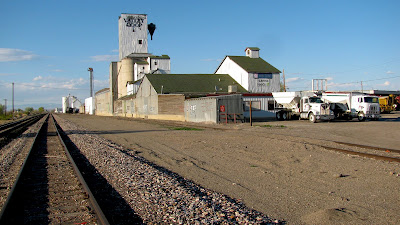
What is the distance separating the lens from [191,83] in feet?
166

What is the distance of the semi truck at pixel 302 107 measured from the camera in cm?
3331

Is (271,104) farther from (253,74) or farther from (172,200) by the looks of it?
(172,200)

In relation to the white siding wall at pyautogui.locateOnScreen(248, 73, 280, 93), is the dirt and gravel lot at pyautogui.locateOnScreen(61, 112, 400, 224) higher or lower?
lower

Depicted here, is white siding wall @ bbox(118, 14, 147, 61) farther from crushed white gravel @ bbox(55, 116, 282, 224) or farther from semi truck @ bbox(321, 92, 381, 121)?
crushed white gravel @ bbox(55, 116, 282, 224)

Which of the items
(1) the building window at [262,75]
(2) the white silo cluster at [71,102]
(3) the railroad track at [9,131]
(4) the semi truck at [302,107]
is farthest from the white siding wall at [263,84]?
(2) the white silo cluster at [71,102]

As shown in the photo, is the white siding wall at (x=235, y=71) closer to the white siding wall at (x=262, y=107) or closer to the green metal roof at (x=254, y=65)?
the green metal roof at (x=254, y=65)

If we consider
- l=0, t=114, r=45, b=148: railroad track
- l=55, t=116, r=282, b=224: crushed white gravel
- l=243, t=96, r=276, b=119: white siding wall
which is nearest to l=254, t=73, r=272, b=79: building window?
l=243, t=96, r=276, b=119: white siding wall

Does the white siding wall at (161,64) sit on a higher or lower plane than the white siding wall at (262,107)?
higher

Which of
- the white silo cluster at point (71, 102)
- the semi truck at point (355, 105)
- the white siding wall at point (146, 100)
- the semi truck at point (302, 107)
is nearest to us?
the semi truck at point (302, 107)

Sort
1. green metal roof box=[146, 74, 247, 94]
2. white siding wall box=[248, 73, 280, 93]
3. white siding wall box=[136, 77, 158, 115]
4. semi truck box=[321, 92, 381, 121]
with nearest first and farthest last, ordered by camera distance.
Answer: semi truck box=[321, 92, 381, 121]
green metal roof box=[146, 74, 247, 94]
white siding wall box=[136, 77, 158, 115]
white siding wall box=[248, 73, 280, 93]

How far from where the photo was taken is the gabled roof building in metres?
51.5

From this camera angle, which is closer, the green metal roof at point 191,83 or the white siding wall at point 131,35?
the green metal roof at point 191,83

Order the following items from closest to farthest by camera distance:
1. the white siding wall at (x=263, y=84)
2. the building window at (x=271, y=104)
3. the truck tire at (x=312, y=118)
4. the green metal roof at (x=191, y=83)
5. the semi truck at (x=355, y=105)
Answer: the truck tire at (x=312, y=118), the semi truck at (x=355, y=105), the building window at (x=271, y=104), the green metal roof at (x=191, y=83), the white siding wall at (x=263, y=84)

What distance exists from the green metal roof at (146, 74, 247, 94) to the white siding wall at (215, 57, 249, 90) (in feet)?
2.14
